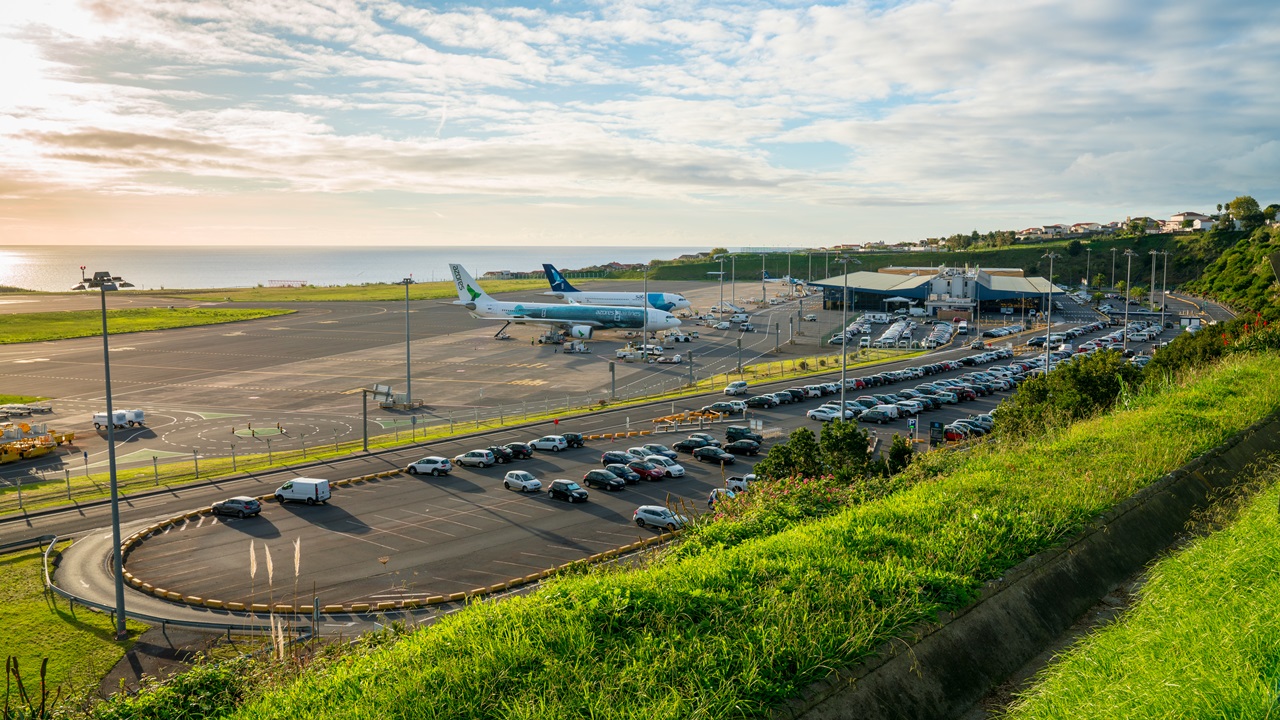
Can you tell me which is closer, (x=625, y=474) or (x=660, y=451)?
(x=625, y=474)

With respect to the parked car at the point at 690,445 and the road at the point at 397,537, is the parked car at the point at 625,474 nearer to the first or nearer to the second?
the road at the point at 397,537

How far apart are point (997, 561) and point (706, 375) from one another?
69360 mm

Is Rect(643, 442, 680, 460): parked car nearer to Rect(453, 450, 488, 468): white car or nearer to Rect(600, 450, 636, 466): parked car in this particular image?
Rect(600, 450, 636, 466): parked car

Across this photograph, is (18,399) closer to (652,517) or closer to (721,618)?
(652,517)

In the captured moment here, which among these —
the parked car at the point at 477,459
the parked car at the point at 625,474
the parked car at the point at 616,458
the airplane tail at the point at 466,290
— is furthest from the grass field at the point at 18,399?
the parked car at the point at 625,474

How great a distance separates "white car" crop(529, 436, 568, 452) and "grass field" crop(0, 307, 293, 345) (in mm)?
97348

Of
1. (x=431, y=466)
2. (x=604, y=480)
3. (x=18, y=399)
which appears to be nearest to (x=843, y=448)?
(x=604, y=480)

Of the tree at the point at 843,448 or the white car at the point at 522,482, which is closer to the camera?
the tree at the point at 843,448

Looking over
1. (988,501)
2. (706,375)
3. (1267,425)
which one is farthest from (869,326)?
(988,501)

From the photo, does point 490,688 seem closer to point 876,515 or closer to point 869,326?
point 876,515

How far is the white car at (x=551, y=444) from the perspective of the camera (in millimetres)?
47372

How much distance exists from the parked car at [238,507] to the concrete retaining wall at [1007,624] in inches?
1390

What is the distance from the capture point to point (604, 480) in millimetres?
39281

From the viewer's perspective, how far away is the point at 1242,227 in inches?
6885
